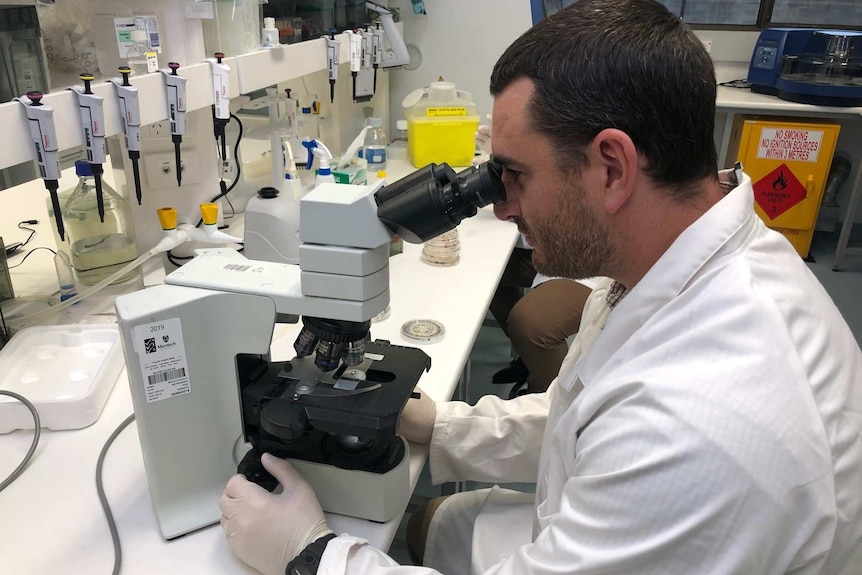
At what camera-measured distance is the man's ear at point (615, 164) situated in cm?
80

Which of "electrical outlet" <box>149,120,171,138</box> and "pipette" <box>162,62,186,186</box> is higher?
"pipette" <box>162,62,186,186</box>

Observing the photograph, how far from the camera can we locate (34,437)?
3.45 ft

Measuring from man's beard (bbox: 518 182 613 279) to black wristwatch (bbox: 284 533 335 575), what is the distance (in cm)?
50

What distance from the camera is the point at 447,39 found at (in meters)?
3.18

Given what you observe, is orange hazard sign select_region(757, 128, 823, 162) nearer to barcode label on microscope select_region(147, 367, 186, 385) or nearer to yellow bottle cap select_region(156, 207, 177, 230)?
yellow bottle cap select_region(156, 207, 177, 230)

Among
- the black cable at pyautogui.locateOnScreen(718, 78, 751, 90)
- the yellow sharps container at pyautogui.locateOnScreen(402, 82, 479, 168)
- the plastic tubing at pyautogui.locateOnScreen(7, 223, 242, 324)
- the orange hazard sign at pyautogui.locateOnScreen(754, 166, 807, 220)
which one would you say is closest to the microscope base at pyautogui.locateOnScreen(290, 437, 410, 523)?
the plastic tubing at pyautogui.locateOnScreen(7, 223, 242, 324)

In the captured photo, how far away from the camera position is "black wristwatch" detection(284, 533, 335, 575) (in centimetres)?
81

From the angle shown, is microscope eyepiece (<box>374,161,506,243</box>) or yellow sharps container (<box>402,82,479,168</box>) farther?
yellow sharps container (<box>402,82,479,168</box>)

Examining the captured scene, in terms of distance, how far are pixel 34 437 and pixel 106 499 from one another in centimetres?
21

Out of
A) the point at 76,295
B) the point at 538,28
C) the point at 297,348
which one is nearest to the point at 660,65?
the point at 538,28

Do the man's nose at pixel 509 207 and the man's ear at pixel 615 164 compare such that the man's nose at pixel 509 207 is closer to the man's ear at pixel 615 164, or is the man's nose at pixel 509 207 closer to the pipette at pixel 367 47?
the man's ear at pixel 615 164

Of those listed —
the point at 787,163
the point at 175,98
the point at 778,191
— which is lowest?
the point at 778,191

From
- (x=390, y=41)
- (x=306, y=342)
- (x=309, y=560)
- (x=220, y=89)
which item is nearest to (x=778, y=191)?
(x=390, y=41)

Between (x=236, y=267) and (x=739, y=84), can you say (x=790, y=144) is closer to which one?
(x=739, y=84)
